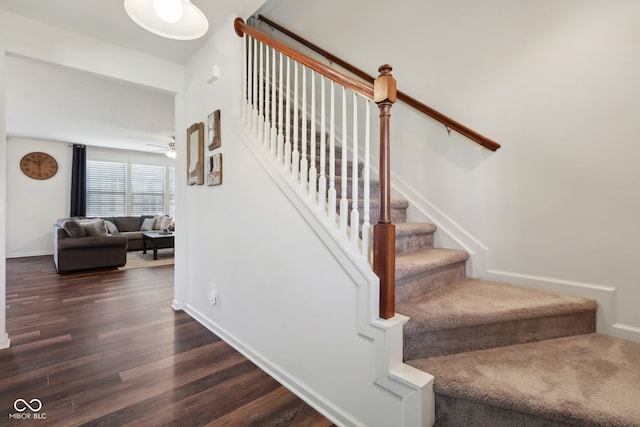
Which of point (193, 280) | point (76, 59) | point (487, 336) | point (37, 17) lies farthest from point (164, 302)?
point (487, 336)

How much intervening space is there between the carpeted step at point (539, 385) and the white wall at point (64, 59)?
117 inches

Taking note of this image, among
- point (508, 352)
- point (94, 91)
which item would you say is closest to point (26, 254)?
point (94, 91)

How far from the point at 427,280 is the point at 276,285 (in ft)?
3.00

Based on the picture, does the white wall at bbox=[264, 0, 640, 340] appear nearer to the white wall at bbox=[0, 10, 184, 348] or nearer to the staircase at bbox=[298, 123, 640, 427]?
the staircase at bbox=[298, 123, 640, 427]

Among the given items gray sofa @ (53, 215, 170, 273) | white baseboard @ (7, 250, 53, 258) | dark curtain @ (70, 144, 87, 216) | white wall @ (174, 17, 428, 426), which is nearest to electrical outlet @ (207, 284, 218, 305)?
white wall @ (174, 17, 428, 426)

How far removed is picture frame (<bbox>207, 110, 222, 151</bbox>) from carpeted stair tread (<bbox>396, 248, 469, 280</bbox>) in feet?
5.52

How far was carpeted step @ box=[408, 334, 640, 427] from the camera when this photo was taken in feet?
3.28

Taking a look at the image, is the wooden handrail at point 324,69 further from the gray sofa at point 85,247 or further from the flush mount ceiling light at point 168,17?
the gray sofa at point 85,247

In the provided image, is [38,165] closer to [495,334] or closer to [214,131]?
[214,131]

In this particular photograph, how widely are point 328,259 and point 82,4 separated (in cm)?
248

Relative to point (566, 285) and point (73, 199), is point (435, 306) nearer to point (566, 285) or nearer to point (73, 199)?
point (566, 285)

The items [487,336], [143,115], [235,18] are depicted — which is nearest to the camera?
[487,336]

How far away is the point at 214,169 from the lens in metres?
2.42

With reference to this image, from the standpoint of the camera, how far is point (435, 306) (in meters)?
1.48
